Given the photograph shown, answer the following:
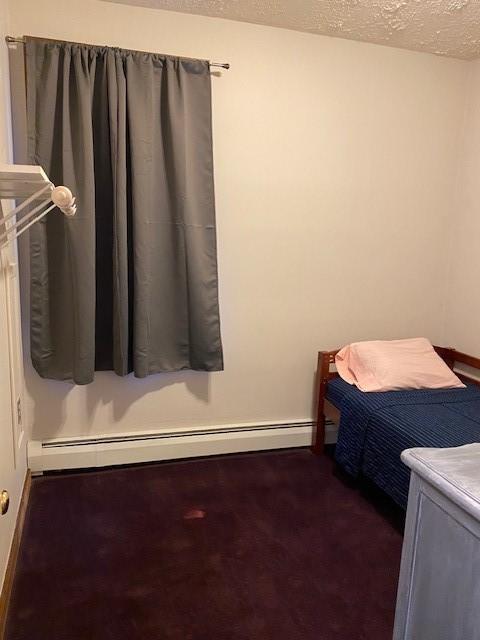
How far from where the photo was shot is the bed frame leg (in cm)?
279

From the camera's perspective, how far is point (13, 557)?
1843mm

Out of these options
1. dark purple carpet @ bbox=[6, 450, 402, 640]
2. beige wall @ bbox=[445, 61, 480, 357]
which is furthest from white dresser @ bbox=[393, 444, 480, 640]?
beige wall @ bbox=[445, 61, 480, 357]

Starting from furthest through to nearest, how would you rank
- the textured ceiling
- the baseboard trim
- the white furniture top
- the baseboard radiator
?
the baseboard radiator → the textured ceiling → the baseboard trim → the white furniture top

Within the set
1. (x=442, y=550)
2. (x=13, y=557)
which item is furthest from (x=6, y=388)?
(x=442, y=550)

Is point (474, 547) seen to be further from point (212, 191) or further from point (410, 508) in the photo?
point (212, 191)

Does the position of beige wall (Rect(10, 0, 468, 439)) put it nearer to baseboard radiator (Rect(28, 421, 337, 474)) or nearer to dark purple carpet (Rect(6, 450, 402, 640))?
baseboard radiator (Rect(28, 421, 337, 474))

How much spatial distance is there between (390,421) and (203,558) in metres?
1.03

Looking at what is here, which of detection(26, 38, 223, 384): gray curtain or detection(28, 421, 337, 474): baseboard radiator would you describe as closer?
A: detection(26, 38, 223, 384): gray curtain

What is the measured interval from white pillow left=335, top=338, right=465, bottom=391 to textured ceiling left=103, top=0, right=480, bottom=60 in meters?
1.69

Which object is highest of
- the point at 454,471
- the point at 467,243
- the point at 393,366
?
the point at 467,243

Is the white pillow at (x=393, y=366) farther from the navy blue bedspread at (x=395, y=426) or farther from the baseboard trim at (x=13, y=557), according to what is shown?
the baseboard trim at (x=13, y=557)

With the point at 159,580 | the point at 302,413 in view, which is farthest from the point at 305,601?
the point at 302,413

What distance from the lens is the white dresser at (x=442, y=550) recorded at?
35.5 inches

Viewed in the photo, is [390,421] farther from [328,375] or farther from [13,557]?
[13,557]
